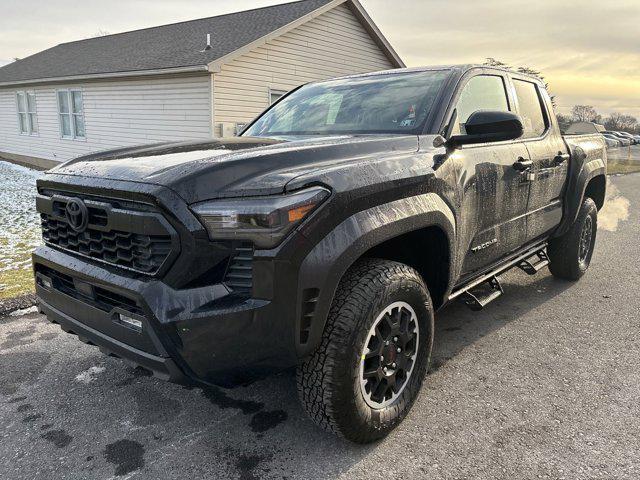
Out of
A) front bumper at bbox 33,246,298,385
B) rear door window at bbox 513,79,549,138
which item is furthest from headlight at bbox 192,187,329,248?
rear door window at bbox 513,79,549,138

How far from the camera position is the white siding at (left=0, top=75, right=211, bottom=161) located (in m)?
12.5

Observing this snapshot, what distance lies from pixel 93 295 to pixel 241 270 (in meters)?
0.83

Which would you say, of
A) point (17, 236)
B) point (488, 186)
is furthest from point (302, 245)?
point (17, 236)

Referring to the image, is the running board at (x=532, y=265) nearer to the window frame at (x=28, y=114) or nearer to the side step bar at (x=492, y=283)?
the side step bar at (x=492, y=283)

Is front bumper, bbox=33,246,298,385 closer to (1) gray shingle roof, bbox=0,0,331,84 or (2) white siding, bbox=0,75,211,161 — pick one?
(2) white siding, bbox=0,75,211,161

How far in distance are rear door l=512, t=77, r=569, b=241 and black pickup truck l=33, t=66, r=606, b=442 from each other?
560 mm

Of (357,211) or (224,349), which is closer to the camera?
(224,349)

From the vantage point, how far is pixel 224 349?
212 cm

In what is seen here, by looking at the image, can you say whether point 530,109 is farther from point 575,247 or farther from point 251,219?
point 251,219

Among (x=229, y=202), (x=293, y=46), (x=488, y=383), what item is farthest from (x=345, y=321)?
(x=293, y=46)

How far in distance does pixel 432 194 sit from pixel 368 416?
46.9 inches

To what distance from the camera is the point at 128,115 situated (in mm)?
14500

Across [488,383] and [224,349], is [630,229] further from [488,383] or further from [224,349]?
[224,349]

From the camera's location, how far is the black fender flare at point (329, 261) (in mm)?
2158
